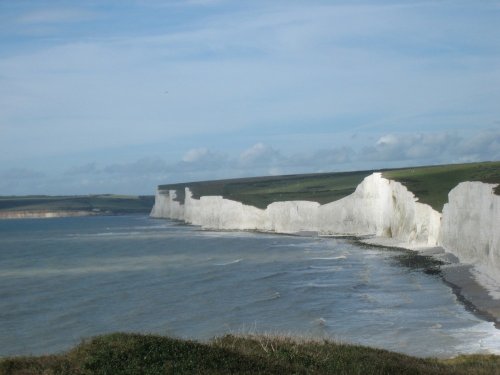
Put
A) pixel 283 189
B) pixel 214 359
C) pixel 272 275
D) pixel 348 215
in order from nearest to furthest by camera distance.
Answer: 1. pixel 214 359
2. pixel 272 275
3. pixel 348 215
4. pixel 283 189

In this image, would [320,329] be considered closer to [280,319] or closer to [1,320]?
[280,319]

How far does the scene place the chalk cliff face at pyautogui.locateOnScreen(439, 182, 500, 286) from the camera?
38062 millimetres

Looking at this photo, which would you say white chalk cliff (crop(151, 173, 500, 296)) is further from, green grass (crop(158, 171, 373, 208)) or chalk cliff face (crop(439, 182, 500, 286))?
green grass (crop(158, 171, 373, 208))

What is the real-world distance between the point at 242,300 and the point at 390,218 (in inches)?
1389

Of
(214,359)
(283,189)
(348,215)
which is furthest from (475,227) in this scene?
(283,189)

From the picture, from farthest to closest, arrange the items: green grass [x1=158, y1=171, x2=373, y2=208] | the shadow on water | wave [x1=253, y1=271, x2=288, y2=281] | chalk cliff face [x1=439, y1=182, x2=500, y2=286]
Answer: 1. green grass [x1=158, y1=171, x2=373, y2=208]
2. wave [x1=253, y1=271, x2=288, y2=281]
3. chalk cliff face [x1=439, y1=182, x2=500, y2=286]
4. the shadow on water

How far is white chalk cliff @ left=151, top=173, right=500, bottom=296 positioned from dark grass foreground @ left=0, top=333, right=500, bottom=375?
79.7ft

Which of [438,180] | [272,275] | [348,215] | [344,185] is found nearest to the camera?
[272,275]

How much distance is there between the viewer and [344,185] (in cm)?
12562

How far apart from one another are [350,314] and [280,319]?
309 cm

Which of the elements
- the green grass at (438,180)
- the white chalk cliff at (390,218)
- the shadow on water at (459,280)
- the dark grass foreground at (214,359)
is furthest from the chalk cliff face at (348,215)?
the dark grass foreground at (214,359)

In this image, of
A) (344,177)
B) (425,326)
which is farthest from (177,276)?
(344,177)

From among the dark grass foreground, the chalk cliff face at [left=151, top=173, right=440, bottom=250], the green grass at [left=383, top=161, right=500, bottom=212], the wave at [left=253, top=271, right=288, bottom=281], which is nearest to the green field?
the green grass at [left=383, top=161, right=500, bottom=212]

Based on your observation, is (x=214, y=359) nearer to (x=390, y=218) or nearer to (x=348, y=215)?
(x=390, y=218)
